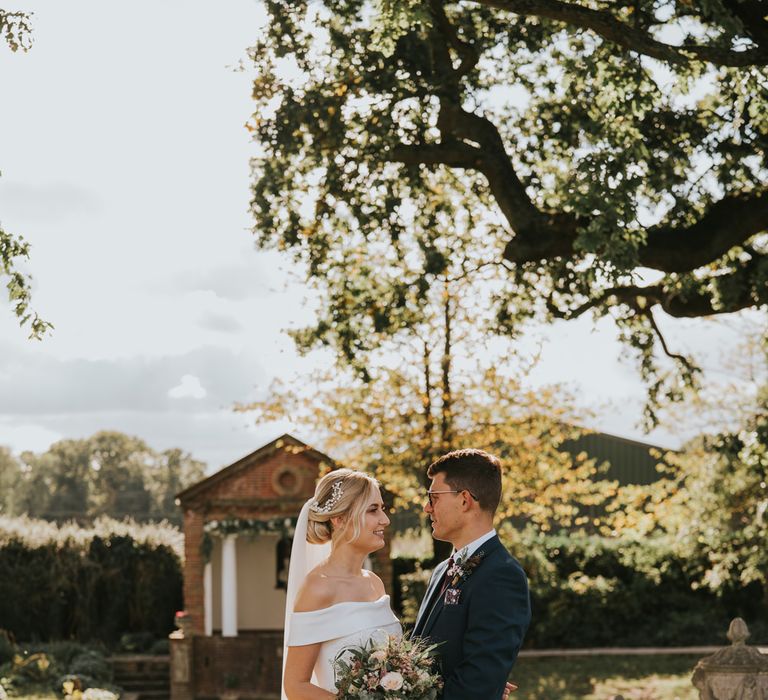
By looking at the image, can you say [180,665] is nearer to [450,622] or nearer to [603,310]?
[603,310]

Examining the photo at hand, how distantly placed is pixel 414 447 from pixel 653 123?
10.3m

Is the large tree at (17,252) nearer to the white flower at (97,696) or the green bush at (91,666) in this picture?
the white flower at (97,696)

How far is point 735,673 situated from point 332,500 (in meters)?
4.77

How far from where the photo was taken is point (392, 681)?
15.8 ft

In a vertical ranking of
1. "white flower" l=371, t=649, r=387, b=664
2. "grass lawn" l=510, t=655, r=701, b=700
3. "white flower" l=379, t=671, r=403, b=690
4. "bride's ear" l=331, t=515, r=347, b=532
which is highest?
"bride's ear" l=331, t=515, r=347, b=532

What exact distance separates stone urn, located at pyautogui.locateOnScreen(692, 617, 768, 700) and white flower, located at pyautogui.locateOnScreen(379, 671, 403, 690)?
16.4 feet

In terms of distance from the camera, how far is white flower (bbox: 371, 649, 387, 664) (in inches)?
194

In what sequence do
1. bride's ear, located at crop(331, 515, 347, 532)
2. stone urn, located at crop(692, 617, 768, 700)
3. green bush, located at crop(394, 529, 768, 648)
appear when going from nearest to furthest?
1. bride's ear, located at crop(331, 515, 347, 532)
2. stone urn, located at crop(692, 617, 768, 700)
3. green bush, located at crop(394, 529, 768, 648)

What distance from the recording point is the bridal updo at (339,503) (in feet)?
18.9

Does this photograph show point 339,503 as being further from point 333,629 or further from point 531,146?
point 531,146

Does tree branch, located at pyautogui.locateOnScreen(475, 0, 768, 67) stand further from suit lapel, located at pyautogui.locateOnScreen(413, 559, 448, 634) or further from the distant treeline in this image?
the distant treeline

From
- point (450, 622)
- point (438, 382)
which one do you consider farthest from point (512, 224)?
point (438, 382)

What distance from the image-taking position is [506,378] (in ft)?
79.6

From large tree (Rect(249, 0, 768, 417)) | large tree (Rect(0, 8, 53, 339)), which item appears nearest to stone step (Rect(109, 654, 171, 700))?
large tree (Rect(249, 0, 768, 417))
